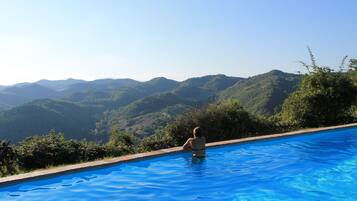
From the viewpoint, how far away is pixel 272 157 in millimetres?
10953

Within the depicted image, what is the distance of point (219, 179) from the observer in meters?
8.89


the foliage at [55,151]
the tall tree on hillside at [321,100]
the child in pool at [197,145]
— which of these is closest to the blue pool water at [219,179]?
the child in pool at [197,145]

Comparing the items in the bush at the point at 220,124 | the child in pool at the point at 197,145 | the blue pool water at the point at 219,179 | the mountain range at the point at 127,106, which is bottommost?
the blue pool water at the point at 219,179

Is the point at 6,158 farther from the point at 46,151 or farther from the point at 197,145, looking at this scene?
the point at 197,145

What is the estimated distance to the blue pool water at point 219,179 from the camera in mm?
7668

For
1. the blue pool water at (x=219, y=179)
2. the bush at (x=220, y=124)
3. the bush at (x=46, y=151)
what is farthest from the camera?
the bush at (x=220, y=124)

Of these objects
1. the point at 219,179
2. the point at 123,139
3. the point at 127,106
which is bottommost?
the point at 219,179

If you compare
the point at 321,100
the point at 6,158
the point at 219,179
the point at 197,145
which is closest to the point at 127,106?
the point at 321,100

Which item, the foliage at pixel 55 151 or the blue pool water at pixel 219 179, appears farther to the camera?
the foliage at pixel 55 151

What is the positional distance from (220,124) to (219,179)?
4.58m

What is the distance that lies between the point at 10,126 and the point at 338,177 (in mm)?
93177

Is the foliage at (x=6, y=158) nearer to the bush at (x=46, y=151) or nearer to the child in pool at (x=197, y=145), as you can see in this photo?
the bush at (x=46, y=151)

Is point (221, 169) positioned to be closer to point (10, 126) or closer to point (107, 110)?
point (10, 126)

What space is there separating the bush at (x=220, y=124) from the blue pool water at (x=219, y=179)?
5.18 ft
